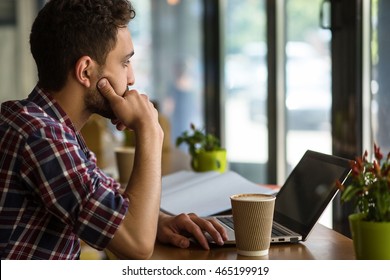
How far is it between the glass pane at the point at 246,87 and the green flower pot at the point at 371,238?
123 inches

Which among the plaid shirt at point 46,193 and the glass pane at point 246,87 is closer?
the plaid shirt at point 46,193

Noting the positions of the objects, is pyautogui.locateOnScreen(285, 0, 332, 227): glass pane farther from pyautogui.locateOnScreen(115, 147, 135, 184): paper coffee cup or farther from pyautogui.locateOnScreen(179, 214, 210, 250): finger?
pyautogui.locateOnScreen(179, 214, 210, 250): finger

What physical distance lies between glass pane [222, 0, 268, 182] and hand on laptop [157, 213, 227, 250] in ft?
9.18

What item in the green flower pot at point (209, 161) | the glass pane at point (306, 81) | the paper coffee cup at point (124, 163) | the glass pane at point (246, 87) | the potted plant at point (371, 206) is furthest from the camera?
the glass pane at point (246, 87)

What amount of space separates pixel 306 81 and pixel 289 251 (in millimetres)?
2548

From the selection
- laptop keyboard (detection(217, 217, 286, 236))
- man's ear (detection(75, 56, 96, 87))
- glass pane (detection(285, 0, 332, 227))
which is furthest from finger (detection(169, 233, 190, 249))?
glass pane (detection(285, 0, 332, 227))

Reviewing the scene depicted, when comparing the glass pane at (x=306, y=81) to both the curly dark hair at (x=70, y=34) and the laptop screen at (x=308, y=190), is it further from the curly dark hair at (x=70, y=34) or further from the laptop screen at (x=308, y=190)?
the curly dark hair at (x=70, y=34)

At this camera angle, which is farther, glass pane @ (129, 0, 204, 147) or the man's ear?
glass pane @ (129, 0, 204, 147)

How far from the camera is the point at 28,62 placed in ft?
20.3

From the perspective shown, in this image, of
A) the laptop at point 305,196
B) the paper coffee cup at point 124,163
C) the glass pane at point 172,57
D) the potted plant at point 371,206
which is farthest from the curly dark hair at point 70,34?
the glass pane at point 172,57

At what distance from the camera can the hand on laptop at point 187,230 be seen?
1.45 metres

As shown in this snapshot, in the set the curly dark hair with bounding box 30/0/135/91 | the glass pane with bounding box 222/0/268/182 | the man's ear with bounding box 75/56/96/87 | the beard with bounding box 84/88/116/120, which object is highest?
the curly dark hair with bounding box 30/0/135/91

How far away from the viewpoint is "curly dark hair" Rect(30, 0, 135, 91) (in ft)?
4.84

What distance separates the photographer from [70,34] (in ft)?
4.83
